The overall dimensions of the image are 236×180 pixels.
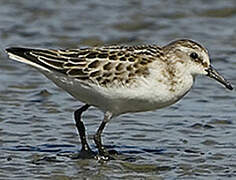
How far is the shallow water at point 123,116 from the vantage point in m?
10.3

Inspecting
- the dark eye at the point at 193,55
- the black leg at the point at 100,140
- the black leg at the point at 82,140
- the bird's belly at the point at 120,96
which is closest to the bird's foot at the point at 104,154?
the black leg at the point at 100,140

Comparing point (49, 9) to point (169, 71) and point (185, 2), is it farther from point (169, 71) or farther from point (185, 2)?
point (169, 71)

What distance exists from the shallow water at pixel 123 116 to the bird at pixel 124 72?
69 centimetres

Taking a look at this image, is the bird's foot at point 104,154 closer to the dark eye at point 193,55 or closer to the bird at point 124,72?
the bird at point 124,72

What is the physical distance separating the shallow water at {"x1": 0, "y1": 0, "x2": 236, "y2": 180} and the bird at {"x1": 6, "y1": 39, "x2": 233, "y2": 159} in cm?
69

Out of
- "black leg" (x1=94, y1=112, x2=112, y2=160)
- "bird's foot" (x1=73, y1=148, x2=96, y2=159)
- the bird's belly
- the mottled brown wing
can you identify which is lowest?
"bird's foot" (x1=73, y1=148, x2=96, y2=159)

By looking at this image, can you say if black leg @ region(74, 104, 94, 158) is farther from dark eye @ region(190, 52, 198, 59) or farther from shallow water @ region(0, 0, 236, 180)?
dark eye @ region(190, 52, 198, 59)

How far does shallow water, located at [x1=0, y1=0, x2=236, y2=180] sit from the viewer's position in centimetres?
1033

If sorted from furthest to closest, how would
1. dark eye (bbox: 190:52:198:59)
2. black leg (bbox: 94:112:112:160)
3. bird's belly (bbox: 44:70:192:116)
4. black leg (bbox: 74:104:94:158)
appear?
1. black leg (bbox: 74:104:94:158)
2. black leg (bbox: 94:112:112:160)
3. dark eye (bbox: 190:52:198:59)
4. bird's belly (bbox: 44:70:192:116)

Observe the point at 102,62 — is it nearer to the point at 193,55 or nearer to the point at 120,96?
the point at 120,96

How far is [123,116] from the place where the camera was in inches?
488

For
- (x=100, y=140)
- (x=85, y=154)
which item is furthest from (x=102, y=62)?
(x=85, y=154)

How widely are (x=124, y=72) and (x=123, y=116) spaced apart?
221cm

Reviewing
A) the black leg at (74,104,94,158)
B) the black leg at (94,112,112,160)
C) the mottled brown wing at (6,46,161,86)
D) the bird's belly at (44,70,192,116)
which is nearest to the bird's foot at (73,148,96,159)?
the black leg at (74,104,94,158)
